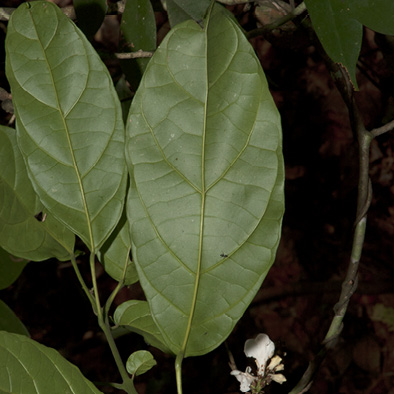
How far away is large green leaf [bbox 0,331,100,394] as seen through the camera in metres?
0.55

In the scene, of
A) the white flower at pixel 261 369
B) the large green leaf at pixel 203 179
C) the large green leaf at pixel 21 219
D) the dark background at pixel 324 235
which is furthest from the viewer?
the dark background at pixel 324 235

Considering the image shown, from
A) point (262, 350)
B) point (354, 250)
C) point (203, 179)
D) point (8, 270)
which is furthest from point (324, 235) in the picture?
point (203, 179)

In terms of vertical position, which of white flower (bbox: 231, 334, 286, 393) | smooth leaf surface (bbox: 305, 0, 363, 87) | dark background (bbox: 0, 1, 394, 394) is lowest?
dark background (bbox: 0, 1, 394, 394)

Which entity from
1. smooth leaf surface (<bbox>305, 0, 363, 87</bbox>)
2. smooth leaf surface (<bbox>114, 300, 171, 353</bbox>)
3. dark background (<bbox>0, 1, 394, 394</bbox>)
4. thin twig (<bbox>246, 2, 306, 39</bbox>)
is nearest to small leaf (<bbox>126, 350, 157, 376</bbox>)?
smooth leaf surface (<bbox>114, 300, 171, 353</bbox>)

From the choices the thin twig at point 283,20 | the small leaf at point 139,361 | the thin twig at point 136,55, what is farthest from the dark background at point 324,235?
the small leaf at point 139,361

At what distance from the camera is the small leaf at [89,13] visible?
0.83 m

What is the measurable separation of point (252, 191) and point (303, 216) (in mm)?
1541

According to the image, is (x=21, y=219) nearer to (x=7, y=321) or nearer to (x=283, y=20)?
Answer: (x=7, y=321)

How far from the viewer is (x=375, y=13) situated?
60cm

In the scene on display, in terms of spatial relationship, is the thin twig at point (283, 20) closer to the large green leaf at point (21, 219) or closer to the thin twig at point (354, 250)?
the thin twig at point (354, 250)

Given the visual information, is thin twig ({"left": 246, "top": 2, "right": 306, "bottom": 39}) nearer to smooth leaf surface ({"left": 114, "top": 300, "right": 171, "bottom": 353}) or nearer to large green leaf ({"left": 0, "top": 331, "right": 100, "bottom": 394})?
smooth leaf surface ({"left": 114, "top": 300, "right": 171, "bottom": 353})

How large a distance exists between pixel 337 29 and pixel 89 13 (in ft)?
1.37

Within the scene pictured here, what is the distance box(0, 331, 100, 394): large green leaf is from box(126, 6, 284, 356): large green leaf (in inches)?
4.6

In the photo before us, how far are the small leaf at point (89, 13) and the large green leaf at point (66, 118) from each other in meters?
0.27
